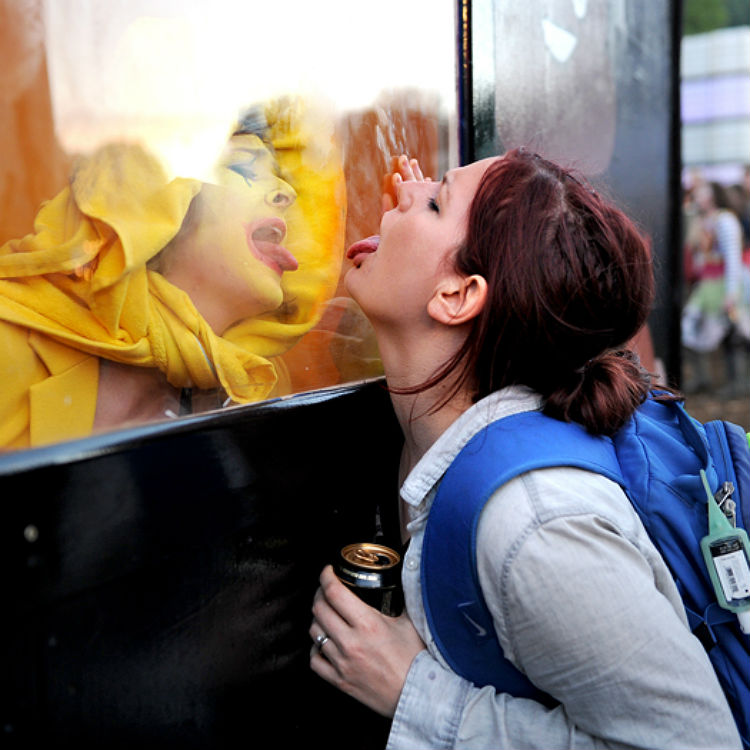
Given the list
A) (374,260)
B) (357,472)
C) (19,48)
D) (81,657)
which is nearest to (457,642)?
(357,472)

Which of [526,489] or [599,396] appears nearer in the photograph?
[526,489]

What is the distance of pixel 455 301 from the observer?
145 centimetres

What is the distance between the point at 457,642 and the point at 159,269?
80 centimetres

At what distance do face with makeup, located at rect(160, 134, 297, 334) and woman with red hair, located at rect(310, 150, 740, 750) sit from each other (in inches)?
7.0

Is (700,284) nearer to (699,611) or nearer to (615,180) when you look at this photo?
(615,180)

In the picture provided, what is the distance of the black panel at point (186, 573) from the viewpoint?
954 mm

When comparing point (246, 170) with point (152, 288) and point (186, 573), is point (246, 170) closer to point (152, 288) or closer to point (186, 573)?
point (152, 288)

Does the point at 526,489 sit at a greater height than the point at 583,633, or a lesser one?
greater

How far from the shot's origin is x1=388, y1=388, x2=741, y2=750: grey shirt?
110 cm

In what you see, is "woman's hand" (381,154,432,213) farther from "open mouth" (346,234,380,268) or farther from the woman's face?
the woman's face

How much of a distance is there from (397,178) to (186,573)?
3.15 ft

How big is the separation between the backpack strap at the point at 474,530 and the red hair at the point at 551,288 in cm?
12

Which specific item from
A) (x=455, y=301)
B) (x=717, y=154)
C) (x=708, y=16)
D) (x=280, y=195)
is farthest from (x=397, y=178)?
(x=708, y=16)

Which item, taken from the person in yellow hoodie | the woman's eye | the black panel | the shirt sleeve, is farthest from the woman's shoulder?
the woman's eye
